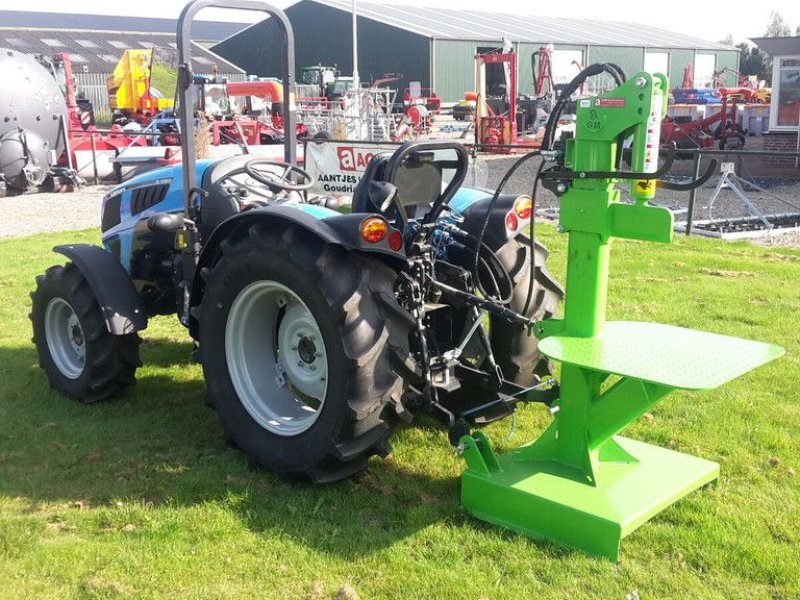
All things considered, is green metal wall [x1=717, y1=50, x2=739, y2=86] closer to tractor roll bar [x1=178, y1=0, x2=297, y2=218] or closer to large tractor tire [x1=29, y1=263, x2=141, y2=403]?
tractor roll bar [x1=178, y1=0, x2=297, y2=218]

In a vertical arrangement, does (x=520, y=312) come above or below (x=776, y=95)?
below

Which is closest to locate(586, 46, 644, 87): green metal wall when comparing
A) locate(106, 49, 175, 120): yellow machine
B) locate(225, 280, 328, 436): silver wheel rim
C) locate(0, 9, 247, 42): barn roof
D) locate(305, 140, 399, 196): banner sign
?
locate(106, 49, 175, 120): yellow machine

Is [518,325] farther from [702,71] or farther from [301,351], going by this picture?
[702,71]

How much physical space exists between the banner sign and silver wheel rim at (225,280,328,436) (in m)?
7.24

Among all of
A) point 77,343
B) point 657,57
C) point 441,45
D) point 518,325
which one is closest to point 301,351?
point 518,325

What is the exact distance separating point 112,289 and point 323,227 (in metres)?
1.70

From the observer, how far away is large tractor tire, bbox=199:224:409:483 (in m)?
3.30

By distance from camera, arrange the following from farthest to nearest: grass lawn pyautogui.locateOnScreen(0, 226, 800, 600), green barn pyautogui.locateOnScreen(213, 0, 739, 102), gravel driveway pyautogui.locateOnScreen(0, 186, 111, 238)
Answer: green barn pyautogui.locateOnScreen(213, 0, 739, 102) → gravel driveway pyautogui.locateOnScreen(0, 186, 111, 238) → grass lawn pyautogui.locateOnScreen(0, 226, 800, 600)

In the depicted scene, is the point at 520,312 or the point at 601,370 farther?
the point at 520,312

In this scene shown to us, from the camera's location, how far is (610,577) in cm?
293

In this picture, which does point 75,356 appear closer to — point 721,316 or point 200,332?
point 200,332

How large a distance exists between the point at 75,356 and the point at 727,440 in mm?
3570

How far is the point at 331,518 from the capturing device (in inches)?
134

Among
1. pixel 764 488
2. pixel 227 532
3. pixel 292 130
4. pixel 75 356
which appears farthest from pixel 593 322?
pixel 75 356
